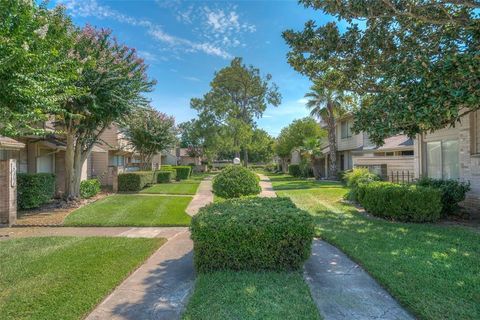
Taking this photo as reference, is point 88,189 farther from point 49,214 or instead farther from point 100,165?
point 100,165

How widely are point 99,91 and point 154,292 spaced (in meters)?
9.32

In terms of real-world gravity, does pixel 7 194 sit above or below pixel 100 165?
below

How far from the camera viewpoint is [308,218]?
4.49 m

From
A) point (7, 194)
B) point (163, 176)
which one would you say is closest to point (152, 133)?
point (163, 176)

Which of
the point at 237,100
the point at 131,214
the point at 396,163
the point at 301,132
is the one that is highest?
the point at 237,100

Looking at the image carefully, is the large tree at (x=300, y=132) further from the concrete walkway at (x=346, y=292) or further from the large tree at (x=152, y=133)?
the concrete walkway at (x=346, y=292)

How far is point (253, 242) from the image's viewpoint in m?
4.24

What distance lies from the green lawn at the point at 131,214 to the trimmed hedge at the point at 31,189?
172 centimetres

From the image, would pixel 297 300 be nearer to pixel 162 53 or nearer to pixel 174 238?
pixel 174 238

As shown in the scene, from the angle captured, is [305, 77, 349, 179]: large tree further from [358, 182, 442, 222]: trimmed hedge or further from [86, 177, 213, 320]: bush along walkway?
[86, 177, 213, 320]: bush along walkway

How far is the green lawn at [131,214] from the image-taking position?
28.9 ft

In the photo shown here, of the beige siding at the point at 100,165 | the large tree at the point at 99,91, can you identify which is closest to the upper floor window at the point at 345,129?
the large tree at the point at 99,91

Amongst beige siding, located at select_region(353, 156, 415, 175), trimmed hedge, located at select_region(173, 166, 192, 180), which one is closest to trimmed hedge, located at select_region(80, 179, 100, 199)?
trimmed hedge, located at select_region(173, 166, 192, 180)

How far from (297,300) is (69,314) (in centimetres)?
272
